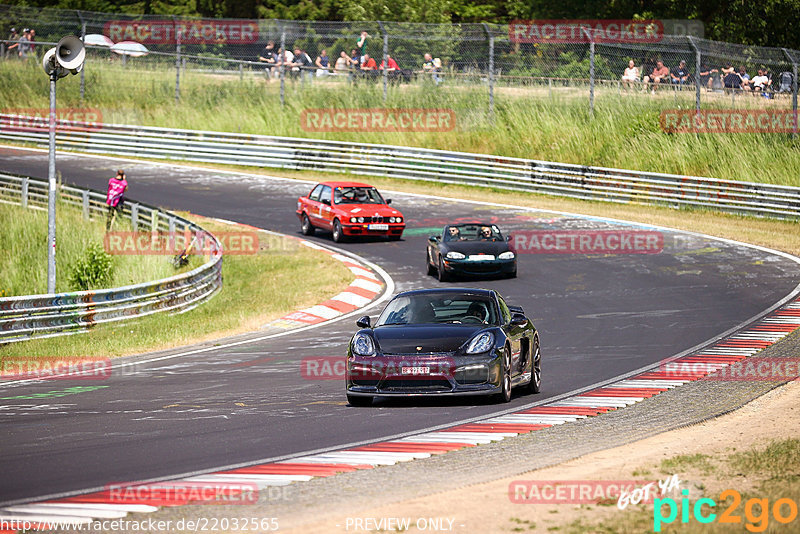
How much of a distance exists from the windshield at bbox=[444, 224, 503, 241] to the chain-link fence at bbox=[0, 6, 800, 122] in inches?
444

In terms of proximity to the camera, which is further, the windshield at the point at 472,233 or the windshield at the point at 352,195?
the windshield at the point at 352,195

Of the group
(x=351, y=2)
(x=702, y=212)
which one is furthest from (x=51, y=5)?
(x=702, y=212)

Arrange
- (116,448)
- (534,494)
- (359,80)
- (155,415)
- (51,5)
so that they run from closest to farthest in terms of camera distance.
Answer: (534,494) < (116,448) < (155,415) < (359,80) < (51,5)

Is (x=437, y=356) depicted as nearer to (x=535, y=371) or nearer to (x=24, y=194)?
(x=535, y=371)

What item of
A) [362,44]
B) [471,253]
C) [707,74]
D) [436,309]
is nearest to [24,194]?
[362,44]

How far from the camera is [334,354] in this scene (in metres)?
17.1

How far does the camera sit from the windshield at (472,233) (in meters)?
24.0

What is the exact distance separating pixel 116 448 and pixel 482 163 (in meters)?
27.2

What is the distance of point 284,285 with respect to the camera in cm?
2459

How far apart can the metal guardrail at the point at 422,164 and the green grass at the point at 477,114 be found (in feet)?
4.43

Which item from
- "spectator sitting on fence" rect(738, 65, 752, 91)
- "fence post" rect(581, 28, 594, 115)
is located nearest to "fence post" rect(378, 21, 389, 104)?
"fence post" rect(581, 28, 594, 115)

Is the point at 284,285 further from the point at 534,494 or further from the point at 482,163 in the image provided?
the point at 534,494

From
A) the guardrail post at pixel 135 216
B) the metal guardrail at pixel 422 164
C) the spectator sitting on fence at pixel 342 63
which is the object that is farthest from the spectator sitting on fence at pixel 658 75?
the guardrail post at pixel 135 216

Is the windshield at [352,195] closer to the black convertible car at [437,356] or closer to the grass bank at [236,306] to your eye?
the grass bank at [236,306]
